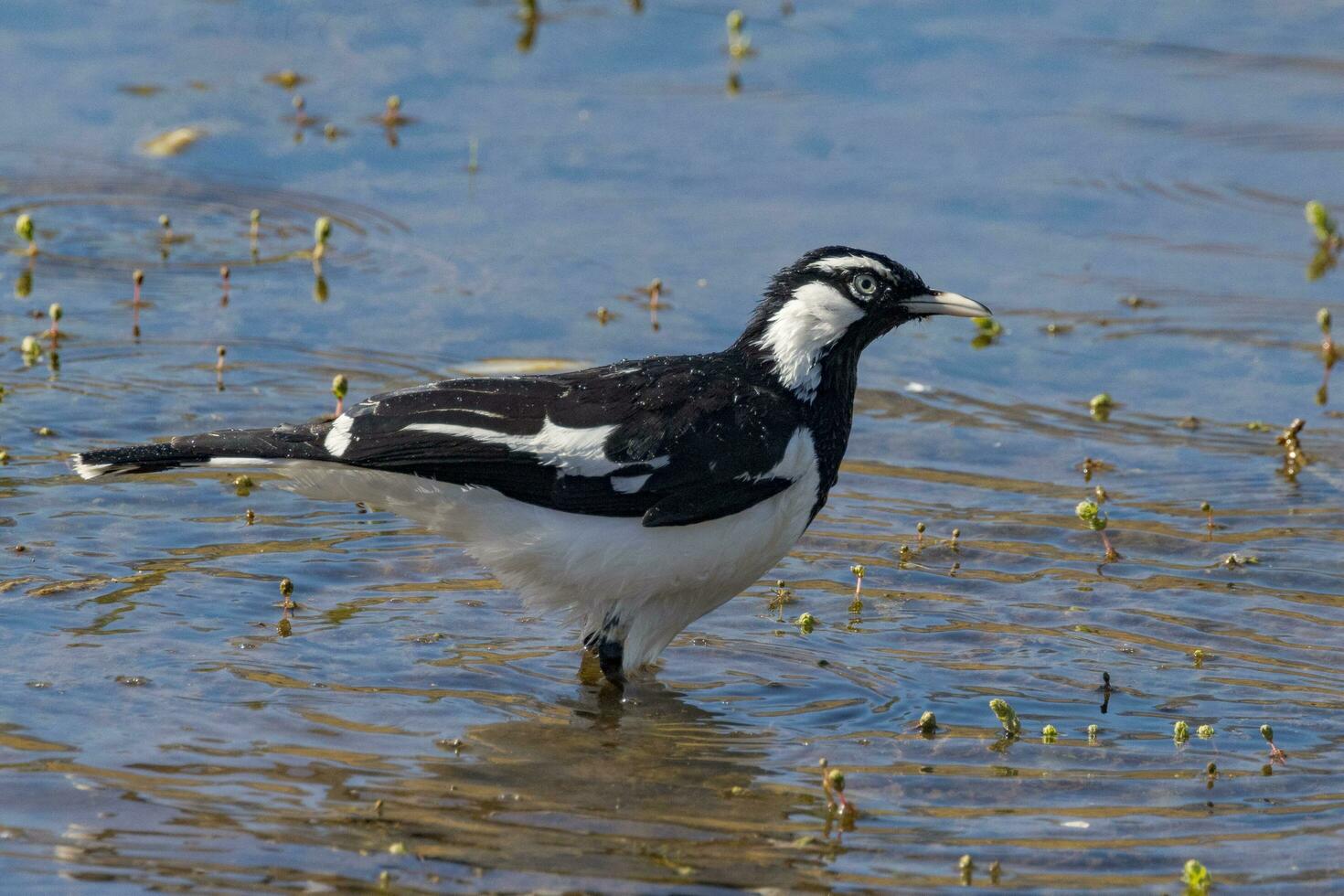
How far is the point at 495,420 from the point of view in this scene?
21.0 ft

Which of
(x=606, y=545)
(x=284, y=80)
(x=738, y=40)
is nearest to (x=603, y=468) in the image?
(x=606, y=545)

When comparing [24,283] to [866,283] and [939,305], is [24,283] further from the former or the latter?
[939,305]

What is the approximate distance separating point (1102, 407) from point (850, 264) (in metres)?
2.73

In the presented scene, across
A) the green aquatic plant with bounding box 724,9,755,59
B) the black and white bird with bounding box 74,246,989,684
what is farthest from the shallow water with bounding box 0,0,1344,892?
the black and white bird with bounding box 74,246,989,684

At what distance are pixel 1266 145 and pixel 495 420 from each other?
7919 mm

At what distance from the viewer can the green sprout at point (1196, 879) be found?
490cm

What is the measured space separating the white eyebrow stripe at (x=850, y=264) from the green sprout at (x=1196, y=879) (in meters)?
2.59

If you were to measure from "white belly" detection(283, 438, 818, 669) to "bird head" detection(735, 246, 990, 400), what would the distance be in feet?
1.28

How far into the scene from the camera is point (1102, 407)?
9.14m

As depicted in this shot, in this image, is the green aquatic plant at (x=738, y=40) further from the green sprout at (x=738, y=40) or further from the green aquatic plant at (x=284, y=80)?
the green aquatic plant at (x=284, y=80)

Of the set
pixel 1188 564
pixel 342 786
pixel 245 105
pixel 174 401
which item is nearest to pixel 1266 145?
pixel 1188 564

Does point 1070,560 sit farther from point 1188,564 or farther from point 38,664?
point 38,664

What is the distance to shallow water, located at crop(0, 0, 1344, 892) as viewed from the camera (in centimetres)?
539

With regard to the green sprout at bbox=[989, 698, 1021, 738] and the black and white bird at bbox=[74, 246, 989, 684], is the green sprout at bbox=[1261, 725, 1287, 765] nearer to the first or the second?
the green sprout at bbox=[989, 698, 1021, 738]
